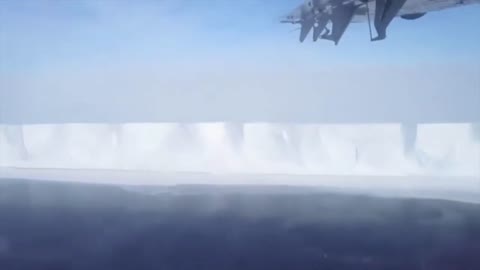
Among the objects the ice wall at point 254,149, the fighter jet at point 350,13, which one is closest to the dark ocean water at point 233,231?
the ice wall at point 254,149

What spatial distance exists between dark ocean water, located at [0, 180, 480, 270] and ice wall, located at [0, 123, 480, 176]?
0.19 metres

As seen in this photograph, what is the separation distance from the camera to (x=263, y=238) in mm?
2781

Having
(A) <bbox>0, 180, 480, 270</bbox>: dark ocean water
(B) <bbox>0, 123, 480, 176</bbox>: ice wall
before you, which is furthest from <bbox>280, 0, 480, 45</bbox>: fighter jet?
(A) <bbox>0, 180, 480, 270</bbox>: dark ocean water

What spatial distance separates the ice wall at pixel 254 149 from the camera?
2.94 metres

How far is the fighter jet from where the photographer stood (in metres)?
2.77

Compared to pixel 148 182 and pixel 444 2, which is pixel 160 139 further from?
pixel 444 2

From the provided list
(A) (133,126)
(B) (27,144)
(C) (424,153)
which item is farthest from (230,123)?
(B) (27,144)

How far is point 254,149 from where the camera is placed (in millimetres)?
3156

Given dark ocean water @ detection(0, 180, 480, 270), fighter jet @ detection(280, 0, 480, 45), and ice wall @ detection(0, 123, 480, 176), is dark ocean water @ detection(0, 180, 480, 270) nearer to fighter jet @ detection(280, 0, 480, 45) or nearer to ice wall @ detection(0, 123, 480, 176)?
ice wall @ detection(0, 123, 480, 176)

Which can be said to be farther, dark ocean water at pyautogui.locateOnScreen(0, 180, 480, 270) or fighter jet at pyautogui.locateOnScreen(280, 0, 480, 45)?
fighter jet at pyautogui.locateOnScreen(280, 0, 480, 45)

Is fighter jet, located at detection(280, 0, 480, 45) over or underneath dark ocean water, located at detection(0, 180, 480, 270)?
over

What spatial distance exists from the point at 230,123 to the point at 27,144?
1429mm

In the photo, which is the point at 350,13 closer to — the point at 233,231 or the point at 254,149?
the point at 254,149

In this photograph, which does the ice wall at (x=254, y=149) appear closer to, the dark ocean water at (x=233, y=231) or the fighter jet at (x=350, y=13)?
the dark ocean water at (x=233, y=231)
